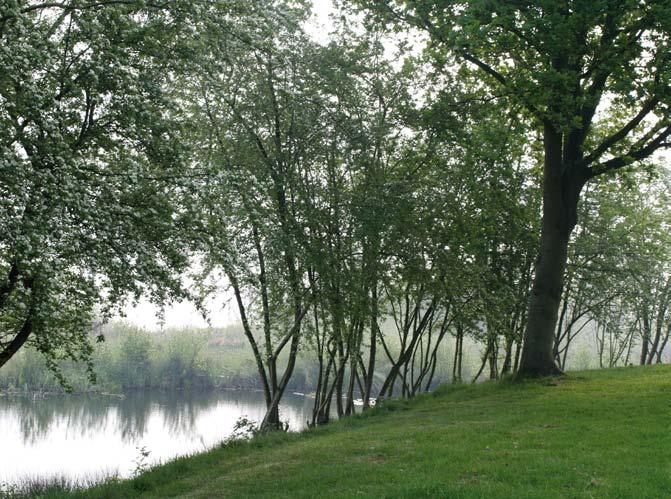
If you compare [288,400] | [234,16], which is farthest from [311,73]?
[288,400]

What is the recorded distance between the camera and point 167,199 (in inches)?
337

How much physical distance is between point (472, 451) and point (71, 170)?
6778mm

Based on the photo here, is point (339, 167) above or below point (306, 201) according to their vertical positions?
above

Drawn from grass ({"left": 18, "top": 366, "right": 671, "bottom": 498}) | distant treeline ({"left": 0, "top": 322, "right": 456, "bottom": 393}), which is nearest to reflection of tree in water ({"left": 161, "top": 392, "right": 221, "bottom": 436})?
→ distant treeline ({"left": 0, "top": 322, "right": 456, "bottom": 393})

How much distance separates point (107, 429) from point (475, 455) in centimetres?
3150

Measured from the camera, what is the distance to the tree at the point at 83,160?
703 cm

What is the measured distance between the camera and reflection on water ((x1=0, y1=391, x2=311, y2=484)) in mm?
23188

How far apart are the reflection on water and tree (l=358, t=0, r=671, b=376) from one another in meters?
9.53

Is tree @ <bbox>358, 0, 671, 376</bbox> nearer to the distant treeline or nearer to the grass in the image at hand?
the grass

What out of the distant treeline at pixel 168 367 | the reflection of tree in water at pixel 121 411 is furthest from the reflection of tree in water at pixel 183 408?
the distant treeline at pixel 168 367

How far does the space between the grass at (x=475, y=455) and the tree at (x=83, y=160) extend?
325 centimetres

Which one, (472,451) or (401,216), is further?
(401,216)

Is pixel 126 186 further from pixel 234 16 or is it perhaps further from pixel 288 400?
pixel 288 400

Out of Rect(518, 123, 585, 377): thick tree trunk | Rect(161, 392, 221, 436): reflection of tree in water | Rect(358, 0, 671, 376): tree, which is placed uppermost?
Rect(358, 0, 671, 376): tree
